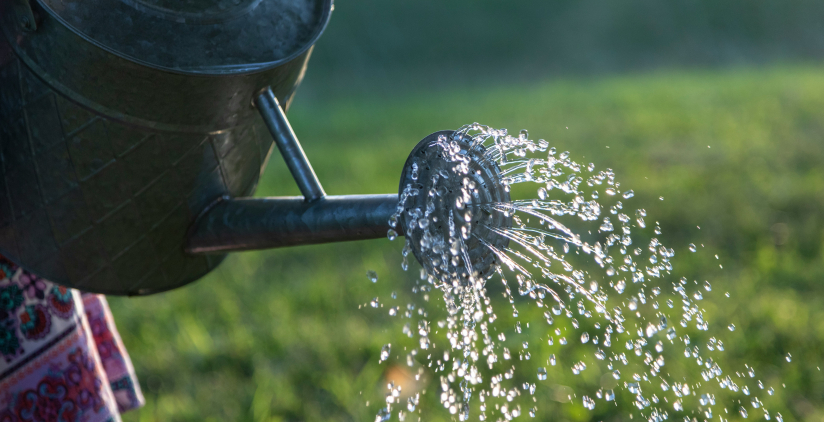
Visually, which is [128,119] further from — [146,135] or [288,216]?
[288,216]

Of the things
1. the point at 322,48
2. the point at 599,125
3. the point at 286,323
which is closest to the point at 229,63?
the point at 286,323

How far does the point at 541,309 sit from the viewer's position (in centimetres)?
250

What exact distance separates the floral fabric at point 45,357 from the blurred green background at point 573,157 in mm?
757

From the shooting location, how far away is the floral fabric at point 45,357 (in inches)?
43.4

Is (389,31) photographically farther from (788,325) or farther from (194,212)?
(194,212)

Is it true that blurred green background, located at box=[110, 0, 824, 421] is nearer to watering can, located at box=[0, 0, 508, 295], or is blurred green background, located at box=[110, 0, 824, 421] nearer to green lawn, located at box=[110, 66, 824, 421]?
green lawn, located at box=[110, 66, 824, 421]

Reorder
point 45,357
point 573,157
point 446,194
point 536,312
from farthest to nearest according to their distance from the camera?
point 573,157 < point 536,312 < point 45,357 < point 446,194

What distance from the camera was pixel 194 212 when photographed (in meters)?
1.06

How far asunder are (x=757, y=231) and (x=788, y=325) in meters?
0.87

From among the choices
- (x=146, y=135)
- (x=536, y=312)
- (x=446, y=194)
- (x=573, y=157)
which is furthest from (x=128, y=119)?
(x=573, y=157)

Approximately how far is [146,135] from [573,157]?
11.7ft

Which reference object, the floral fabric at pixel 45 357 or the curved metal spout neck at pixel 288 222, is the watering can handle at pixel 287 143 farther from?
the floral fabric at pixel 45 357

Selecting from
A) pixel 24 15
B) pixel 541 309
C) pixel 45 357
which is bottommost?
pixel 541 309

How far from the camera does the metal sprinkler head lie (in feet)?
2.63
